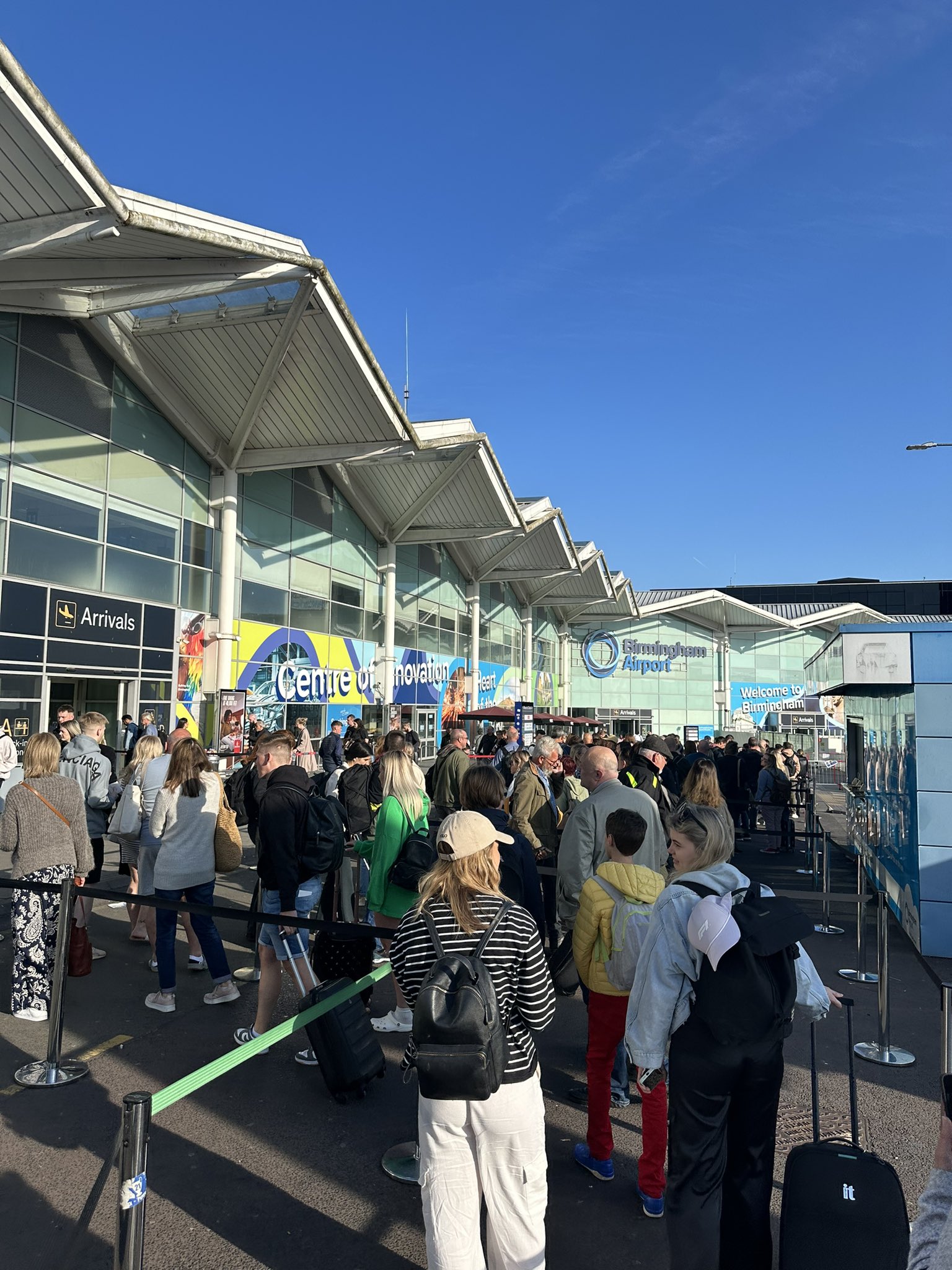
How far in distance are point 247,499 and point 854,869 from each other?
1678cm

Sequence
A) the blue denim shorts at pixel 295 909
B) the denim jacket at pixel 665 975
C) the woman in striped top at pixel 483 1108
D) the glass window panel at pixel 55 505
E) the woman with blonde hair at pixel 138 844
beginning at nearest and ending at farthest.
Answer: the woman in striped top at pixel 483 1108 → the denim jacket at pixel 665 975 → the blue denim shorts at pixel 295 909 → the woman with blonde hair at pixel 138 844 → the glass window panel at pixel 55 505

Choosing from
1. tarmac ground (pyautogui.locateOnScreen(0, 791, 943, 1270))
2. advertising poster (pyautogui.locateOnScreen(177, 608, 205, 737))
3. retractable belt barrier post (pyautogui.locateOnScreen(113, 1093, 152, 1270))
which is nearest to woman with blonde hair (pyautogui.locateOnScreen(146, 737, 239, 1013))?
tarmac ground (pyautogui.locateOnScreen(0, 791, 943, 1270))

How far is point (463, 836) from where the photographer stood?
2.90m

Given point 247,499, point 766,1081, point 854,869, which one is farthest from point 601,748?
point 247,499

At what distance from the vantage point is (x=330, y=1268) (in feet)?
10.4

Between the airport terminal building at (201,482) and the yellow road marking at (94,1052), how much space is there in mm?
10954

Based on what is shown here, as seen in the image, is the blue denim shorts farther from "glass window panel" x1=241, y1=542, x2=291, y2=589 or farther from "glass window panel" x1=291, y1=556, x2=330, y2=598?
"glass window panel" x1=291, y1=556, x2=330, y2=598

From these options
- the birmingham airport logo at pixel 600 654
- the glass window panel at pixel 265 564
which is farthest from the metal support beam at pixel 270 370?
the birmingham airport logo at pixel 600 654

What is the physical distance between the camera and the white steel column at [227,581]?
67.2 ft

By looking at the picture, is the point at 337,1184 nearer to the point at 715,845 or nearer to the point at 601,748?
the point at 715,845

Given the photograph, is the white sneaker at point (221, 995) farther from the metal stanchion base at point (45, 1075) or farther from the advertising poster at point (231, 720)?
the advertising poster at point (231, 720)

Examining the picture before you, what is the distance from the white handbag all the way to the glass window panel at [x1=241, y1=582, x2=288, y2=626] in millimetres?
14899

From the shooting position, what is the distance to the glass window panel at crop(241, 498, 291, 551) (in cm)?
2197

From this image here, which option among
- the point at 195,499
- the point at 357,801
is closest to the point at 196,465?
the point at 195,499
